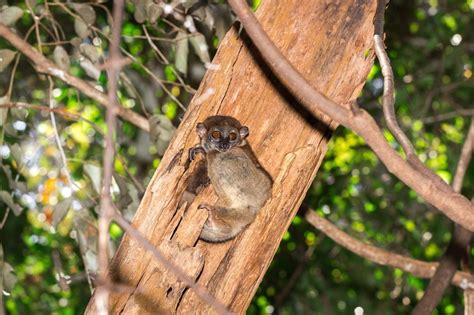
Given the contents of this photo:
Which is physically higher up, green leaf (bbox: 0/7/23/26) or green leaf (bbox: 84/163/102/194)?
green leaf (bbox: 0/7/23/26)

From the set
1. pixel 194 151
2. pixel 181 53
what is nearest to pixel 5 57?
pixel 181 53

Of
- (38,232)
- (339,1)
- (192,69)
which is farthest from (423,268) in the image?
(38,232)

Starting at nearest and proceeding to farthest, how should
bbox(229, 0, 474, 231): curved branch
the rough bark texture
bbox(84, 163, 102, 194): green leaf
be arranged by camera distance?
bbox(229, 0, 474, 231): curved branch < the rough bark texture < bbox(84, 163, 102, 194): green leaf

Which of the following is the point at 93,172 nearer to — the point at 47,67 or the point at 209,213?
the point at 47,67

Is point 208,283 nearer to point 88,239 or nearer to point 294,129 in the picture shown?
point 294,129

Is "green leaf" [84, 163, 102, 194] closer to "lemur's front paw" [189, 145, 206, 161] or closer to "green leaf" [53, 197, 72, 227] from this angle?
"green leaf" [53, 197, 72, 227]

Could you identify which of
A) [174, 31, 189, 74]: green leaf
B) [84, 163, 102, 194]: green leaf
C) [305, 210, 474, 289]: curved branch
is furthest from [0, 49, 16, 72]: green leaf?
[305, 210, 474, 289]: curved branch

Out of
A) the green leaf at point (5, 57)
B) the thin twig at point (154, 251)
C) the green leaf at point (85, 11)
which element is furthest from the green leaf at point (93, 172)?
the thin twig at point (154, 251)

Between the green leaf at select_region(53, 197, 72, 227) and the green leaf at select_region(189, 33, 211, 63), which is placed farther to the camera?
the green leaf at select_region(189, 33, 211, 63)
